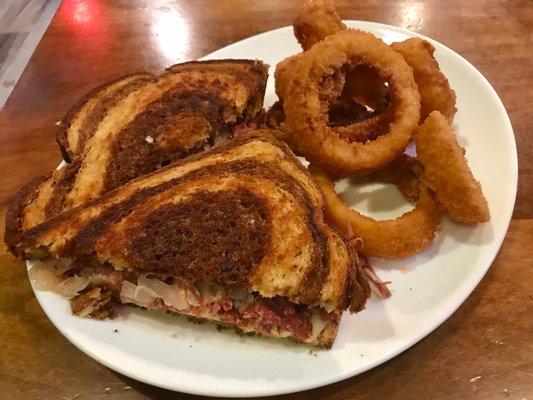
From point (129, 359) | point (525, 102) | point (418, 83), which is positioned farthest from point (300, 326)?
point (525, 102)

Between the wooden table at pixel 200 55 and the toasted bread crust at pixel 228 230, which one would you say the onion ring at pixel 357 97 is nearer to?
the toasted bread crust at pixel 228 230

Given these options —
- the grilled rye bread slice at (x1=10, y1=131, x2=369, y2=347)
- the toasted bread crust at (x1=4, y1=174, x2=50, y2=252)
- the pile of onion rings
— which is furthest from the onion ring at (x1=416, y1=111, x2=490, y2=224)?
the toasted bread crust at (x1=4, y1=174, x2=50, y2=252)

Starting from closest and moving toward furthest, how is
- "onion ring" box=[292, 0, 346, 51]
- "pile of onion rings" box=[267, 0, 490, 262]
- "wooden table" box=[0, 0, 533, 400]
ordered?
"wooden table" box=[0, 0, 533, 400] < "pile of onion rings" box=[267, 0, 490, 262] < "onion ring" box=[292, 0, 346, 51]

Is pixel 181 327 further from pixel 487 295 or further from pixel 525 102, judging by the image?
pixel 525 102

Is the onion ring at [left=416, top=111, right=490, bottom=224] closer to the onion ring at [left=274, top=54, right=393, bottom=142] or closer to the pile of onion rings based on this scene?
the pile of onion rings

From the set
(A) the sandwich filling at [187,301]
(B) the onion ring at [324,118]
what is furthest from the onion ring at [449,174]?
(A) the sandwich filling at [187,301]
